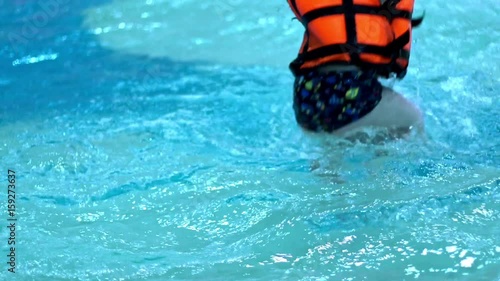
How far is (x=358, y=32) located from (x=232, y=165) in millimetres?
678

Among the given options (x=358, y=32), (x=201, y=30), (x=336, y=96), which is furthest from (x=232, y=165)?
(x=201, y=30)

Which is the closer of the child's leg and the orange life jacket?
the orange life jacket

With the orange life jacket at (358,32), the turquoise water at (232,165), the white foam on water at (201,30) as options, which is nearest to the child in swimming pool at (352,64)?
the orange life jacket at (358,32)

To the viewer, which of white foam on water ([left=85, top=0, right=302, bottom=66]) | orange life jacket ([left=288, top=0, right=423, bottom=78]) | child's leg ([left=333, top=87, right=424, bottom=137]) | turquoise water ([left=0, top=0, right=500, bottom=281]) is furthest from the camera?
white foam on water ([left=85, top=0, right=302, bottom=66])

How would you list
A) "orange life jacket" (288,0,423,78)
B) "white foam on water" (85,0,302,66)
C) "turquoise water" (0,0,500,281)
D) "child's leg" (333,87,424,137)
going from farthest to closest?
"white foam on water" (85,0,302,66) < "child's leg" (333,87,424,137) < "orange life jacket" (288,0,423,78) < "turquoise water" (0,0,500,281)

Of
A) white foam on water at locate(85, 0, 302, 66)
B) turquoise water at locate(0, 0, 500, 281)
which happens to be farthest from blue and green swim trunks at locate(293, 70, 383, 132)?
white foam on water at locate(85, 0, 302, 66)

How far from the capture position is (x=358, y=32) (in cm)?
219

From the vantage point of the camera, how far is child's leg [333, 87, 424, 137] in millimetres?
2303

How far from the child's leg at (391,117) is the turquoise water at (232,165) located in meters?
0.09

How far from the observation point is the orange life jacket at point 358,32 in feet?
7.20

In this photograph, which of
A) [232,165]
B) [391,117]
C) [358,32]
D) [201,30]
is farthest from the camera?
[201,30]

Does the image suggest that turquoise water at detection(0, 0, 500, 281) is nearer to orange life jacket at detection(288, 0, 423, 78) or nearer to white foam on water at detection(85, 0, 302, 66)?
white foam on water at detection(85, 0, 302, 66)

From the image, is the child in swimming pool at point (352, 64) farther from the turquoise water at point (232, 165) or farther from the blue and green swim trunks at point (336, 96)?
the turquoise water at point (232, 165)

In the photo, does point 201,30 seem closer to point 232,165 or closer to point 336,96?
point 232,165
